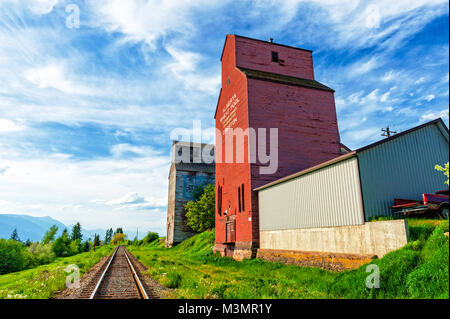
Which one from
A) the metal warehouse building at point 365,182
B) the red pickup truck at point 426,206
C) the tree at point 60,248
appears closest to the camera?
the red pickup truck at point 426,206

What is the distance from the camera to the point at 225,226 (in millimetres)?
23375

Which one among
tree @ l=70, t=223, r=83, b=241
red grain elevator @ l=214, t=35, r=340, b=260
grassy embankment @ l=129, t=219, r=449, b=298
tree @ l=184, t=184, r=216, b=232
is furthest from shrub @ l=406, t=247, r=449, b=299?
tree @ l=70, t=223, r=83, b=241

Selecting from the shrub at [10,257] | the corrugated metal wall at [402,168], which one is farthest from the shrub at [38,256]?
the corrugated metal wall at [402,168]

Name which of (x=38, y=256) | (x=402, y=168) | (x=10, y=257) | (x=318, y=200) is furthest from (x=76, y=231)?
(x=402, y=168)

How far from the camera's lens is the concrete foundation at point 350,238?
8.73 metres

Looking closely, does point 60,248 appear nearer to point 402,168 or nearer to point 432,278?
point 402,168

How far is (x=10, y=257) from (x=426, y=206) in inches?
1619

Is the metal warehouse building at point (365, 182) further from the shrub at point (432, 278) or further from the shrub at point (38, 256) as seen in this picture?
the shrub at point (38, 256)

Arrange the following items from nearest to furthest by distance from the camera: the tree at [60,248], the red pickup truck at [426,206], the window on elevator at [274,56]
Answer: the red pickup truck at [426,206] → the window on elevator at [274,56] → the tree at [60,248]

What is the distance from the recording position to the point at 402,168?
12148 mm

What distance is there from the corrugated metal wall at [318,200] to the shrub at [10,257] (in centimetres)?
3268
